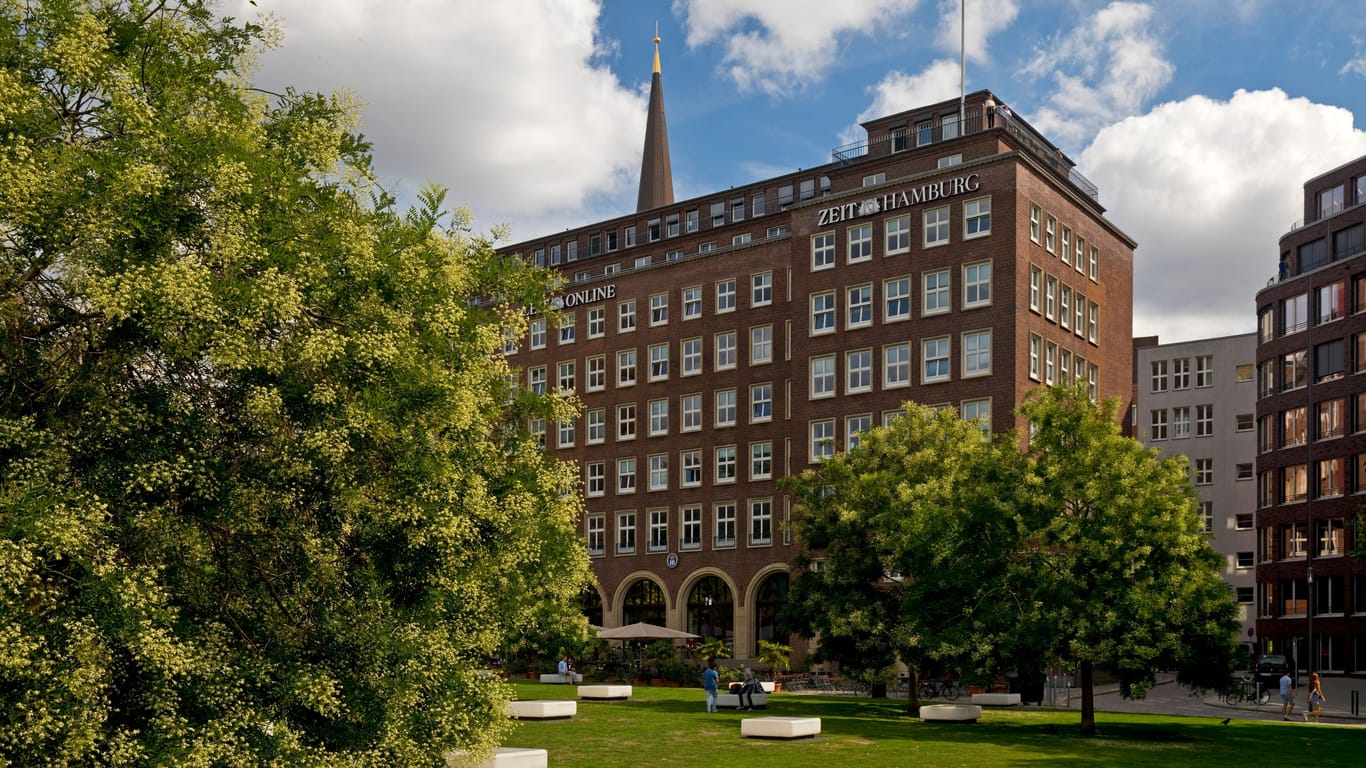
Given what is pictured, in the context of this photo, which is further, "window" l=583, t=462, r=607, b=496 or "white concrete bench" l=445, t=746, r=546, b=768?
"window" l=583, t=462, r=607, b=496

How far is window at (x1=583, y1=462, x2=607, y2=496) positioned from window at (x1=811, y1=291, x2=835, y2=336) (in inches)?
803

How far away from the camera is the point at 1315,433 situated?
273 feet

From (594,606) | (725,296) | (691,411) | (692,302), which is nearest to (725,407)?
(691,411)

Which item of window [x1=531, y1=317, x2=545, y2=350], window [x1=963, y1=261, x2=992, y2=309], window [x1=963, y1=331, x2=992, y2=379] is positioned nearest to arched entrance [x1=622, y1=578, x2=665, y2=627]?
window [x1=531, y1=317, x2=545, y2=350]

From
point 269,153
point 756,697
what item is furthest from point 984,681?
point 269,153

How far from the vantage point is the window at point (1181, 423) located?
10894 centimetres

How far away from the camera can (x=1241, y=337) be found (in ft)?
353

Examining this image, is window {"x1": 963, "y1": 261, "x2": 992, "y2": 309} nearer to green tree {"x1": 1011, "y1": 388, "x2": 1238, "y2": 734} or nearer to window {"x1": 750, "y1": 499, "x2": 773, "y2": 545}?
window {"x1": 750, "y1": 499, "x2": 773, "y2": 545}

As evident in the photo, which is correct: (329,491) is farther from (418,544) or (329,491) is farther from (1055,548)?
(1055,548)

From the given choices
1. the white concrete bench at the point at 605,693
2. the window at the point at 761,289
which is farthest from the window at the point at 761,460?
the white concrete bench at the point at 605,693

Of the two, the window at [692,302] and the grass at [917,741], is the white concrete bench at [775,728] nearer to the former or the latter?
the grass at [917,741]

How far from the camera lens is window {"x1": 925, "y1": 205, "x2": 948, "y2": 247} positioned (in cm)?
7075

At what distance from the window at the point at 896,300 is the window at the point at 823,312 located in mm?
3507

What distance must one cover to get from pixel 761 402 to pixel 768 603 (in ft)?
38.7
